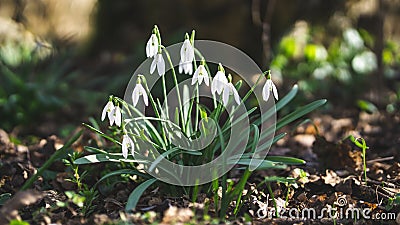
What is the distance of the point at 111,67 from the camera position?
203 inches

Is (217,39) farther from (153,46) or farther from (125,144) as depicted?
(125,144)

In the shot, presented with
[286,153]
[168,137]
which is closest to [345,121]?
[286,153]

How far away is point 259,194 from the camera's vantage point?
2398 mm

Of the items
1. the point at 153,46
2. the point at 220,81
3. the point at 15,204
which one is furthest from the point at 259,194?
the point at 15,204

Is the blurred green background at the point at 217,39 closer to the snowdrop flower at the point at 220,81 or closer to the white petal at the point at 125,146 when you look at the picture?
the white petal at the point at 125,146

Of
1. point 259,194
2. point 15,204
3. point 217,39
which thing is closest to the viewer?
point 15,204

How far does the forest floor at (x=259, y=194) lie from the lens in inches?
80.4

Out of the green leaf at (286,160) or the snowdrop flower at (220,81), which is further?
the green leaf at (286,160)

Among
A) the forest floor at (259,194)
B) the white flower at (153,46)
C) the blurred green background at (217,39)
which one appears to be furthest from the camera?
the blurred green background at (217,39)

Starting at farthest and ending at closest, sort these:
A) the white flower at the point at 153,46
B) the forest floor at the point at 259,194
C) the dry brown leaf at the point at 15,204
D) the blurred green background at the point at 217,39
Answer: the blurred green background at the point at 217,39
the white flower at the point at 153,46
the forest floor at the point at 259,194
the dry brown leaf at the point at 15,204

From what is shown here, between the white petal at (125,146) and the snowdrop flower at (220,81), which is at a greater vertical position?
the snowdrop flower at (220,81)

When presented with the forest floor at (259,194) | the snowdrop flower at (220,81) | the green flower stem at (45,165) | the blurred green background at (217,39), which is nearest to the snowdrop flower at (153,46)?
the snowdrop flower at (220,81)

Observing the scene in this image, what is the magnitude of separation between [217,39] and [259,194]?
2.43 metres

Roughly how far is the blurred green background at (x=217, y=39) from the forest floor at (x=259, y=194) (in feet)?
2.62
